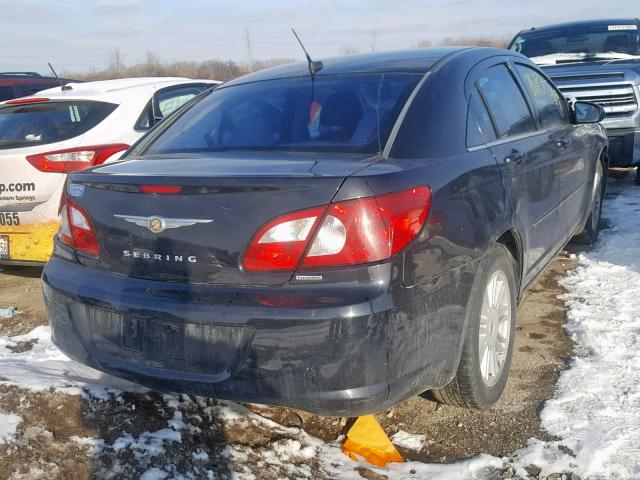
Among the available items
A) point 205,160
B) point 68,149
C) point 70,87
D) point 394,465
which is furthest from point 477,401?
point 70,87

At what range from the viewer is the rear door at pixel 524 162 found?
3286 millimetres

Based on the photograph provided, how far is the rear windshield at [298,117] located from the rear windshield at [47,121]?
178 centimetres

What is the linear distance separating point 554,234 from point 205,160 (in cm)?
237

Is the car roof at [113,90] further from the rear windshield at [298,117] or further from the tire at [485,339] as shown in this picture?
the tire at [485,339]

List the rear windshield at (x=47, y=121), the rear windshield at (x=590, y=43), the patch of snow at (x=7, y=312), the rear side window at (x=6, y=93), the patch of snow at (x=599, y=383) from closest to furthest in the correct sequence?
the patch of snow at (x=599, y=383)
the patch of snow at (x=7, y=312)
the rear windshield at (x=47, y=121)
the rear windshield at (x=590, y=43)
the rear side window at (x=6, y=93)

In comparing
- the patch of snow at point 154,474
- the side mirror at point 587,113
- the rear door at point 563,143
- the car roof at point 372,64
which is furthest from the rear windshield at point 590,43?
the patch of snow at point 154,474

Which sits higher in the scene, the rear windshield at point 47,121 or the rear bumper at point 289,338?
the rear windshield at point 47,121

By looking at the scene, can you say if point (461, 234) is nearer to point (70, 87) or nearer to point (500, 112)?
point (500, 112)

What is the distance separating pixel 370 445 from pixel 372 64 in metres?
1.85

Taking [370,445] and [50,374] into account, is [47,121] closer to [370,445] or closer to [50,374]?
[50,374]

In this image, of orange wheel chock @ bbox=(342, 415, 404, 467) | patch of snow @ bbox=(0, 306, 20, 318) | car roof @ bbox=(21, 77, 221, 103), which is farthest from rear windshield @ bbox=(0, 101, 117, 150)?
orange wheel chock @ bbox=(342, 415, 404, 467)

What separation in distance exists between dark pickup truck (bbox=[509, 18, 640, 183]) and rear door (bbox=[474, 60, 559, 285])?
13.1 feet

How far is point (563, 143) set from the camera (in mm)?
4215

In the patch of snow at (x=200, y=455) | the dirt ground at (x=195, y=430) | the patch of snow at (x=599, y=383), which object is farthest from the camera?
the patch of snow at (x=599, y=383)
